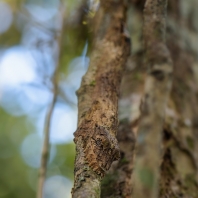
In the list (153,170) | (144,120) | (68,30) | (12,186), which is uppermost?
(68,30)

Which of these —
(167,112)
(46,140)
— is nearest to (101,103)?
(167,112)

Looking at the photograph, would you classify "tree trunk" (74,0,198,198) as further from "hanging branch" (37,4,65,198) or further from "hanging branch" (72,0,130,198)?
"hanging branch" (37,4,65,198)

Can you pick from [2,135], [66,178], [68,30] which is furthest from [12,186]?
[68,30]

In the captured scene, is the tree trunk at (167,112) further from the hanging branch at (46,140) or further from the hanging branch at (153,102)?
the hanging branch at (46,140)

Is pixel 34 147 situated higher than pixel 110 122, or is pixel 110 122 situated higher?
pixel 34 147

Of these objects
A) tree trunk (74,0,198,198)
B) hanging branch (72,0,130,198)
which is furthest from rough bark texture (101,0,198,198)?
hanging branch (72,0,130,198)

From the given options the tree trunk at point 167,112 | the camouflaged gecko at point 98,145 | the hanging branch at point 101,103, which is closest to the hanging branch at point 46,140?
the tree trunk at point 167,112

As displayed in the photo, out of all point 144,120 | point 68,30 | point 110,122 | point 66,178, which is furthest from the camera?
point 66,178

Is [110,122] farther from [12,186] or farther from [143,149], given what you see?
[12,186]

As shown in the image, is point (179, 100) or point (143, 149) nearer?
point (143, 149)
